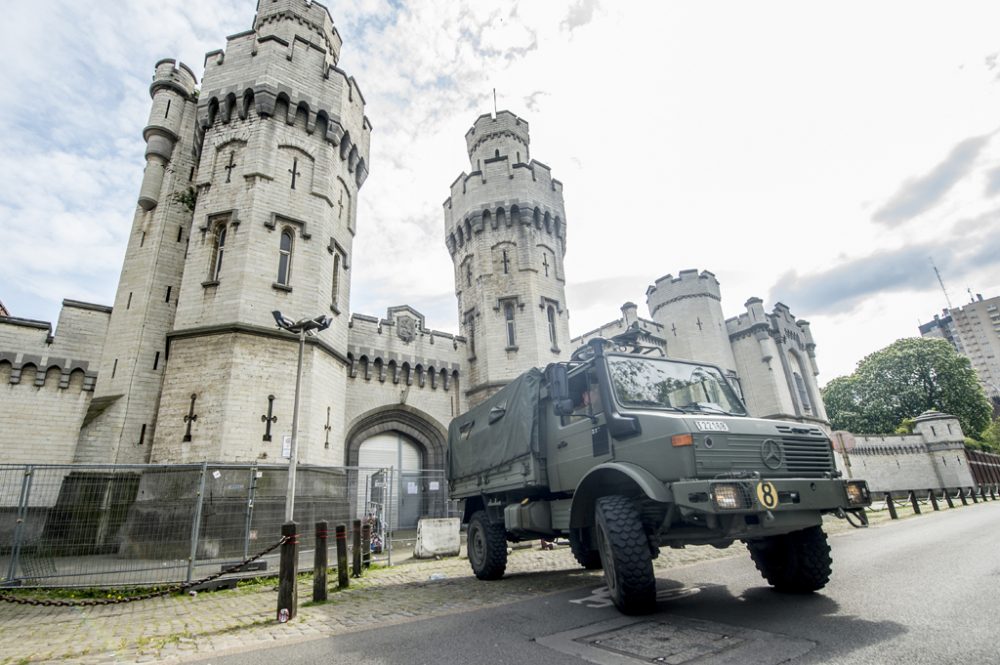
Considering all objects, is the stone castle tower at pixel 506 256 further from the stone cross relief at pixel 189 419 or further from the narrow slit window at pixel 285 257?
the stone cross relief at pixel 189 419

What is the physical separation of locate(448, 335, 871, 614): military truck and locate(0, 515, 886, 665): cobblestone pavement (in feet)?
3.36

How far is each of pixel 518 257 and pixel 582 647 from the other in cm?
1957

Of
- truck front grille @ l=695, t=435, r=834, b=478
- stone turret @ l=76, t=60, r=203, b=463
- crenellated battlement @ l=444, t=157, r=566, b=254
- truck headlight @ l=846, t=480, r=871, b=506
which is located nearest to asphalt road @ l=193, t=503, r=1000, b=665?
truck headlight @ l=846, t=480, r=871, b=506


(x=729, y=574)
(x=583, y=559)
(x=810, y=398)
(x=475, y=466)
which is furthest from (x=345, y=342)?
(x=810, y=398)

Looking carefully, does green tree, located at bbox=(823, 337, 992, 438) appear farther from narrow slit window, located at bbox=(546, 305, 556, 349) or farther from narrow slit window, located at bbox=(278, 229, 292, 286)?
narrow slit window, located at bbox=(278, 229, 292, 286)

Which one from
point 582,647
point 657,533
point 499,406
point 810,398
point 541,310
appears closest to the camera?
point 582,647

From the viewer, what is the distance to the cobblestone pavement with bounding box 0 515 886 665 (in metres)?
4.88

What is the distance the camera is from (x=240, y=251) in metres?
14.2

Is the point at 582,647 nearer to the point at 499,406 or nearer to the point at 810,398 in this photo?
the point at 499,406

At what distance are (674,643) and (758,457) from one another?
6.71 ft

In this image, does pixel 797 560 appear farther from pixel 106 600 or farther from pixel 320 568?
pixel 106 600

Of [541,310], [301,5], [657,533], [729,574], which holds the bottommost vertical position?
[729,574]

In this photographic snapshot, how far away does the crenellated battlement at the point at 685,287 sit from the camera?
97.4 ft

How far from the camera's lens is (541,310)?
71.8ft
